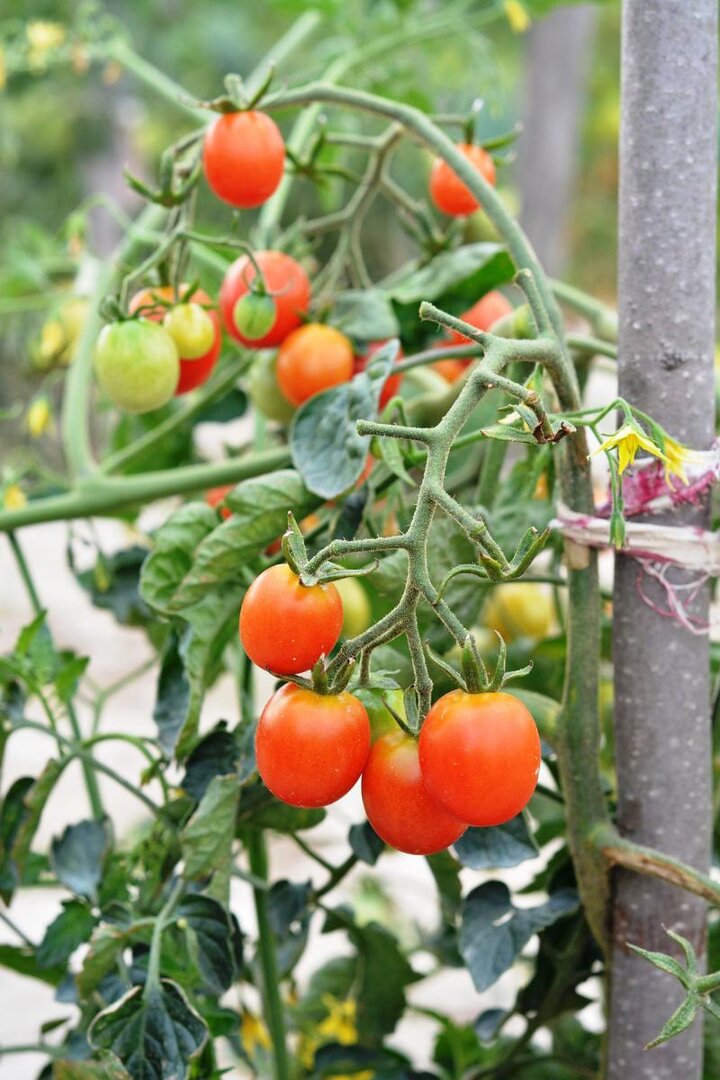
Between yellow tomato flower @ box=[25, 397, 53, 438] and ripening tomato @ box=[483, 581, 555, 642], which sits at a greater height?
yellow tomato flower @ box=[25, 397, 53, 438]

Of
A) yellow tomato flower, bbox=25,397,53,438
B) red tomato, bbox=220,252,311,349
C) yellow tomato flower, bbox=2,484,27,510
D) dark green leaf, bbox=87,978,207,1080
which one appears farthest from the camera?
yellow tomato flower, bbox=25,397,53,438

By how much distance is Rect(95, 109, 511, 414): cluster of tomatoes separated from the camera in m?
0.54

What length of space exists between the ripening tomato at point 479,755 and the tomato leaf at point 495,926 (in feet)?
0.59

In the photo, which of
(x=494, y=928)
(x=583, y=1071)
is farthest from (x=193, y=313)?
(x=583, y=1071)

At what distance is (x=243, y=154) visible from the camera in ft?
1.76

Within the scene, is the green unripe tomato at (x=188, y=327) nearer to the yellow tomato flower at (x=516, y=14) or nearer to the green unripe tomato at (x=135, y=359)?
the green unripe tomato at (x=135, y=359)

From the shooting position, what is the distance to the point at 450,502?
0.34m

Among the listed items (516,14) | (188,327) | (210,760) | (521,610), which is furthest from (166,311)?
(516,14)

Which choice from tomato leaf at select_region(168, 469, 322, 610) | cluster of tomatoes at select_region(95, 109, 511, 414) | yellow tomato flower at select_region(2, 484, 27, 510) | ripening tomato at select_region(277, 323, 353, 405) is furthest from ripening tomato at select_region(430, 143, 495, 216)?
yellow tomato flower at select_region(2, 484, 27, 510)

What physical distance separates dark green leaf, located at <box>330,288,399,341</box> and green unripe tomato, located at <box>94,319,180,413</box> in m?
0.11

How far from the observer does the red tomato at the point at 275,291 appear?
60cm

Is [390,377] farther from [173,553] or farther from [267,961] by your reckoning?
[267,961]

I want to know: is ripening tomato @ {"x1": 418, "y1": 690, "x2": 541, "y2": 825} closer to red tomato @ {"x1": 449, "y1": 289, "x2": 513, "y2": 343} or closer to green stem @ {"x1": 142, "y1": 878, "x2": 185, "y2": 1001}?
green stem @ {"x1": 142, "y1": 878, "x2": 185, "y2": 1001}

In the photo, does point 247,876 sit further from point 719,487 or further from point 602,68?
point 602,68
